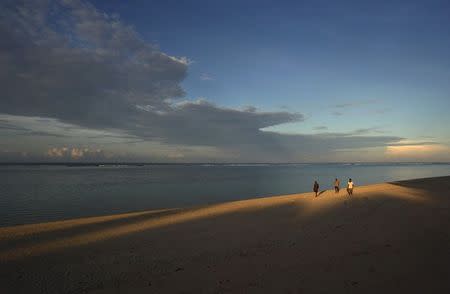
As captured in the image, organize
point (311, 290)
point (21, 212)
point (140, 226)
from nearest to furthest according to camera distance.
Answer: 1. point (311, 290)
2. point (140, 226)
3. point (21, 212)

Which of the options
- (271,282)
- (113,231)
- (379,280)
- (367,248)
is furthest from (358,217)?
(113,231)

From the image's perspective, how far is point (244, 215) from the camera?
2192 cm

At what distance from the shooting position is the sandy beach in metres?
9.07

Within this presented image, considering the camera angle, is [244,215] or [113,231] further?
[244,215]

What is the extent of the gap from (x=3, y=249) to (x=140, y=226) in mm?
7581

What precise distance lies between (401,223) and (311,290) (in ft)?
36.2

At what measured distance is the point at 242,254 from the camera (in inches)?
480

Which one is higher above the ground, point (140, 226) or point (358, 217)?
point (358, 217)

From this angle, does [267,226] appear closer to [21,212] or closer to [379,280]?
[379,280]

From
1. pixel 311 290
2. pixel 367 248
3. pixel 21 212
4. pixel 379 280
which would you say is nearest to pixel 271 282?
pixel 311 290

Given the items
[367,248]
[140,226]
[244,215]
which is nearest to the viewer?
[367,248]

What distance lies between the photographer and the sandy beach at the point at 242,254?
9.07m

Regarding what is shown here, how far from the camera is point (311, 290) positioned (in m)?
8.37

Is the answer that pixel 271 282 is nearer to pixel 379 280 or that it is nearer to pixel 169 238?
pixel 379 280
